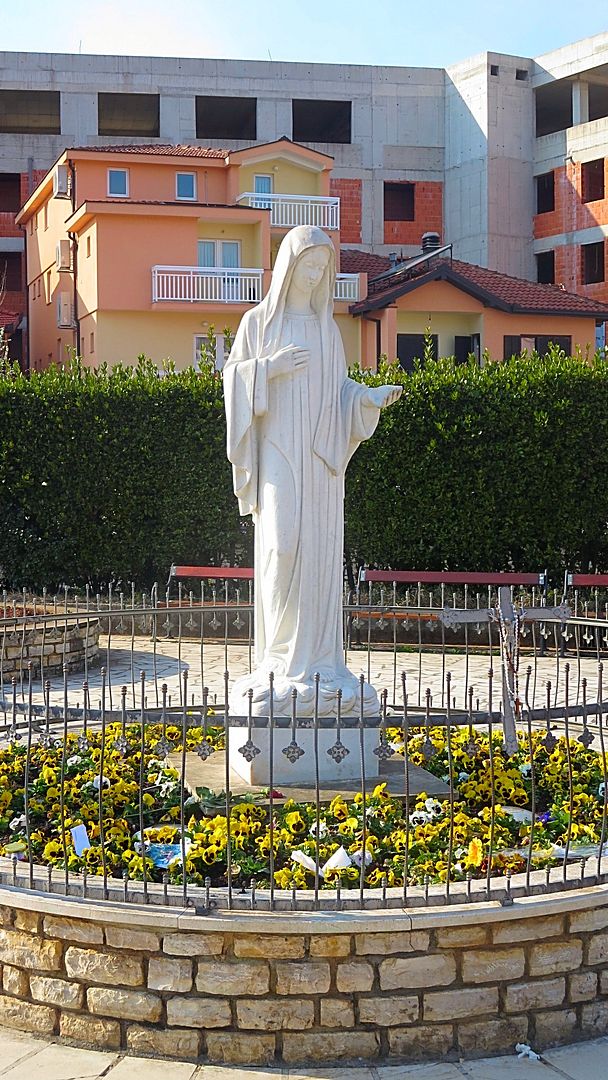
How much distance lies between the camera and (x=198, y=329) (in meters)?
32.0

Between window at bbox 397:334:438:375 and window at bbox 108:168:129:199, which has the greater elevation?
window at bbox 108:168:129:199

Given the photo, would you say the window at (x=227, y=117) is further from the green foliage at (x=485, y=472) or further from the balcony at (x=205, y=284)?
the green foliage at (x=485, y=472)

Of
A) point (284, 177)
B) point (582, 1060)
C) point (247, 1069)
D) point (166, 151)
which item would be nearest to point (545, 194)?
point (284, 177)

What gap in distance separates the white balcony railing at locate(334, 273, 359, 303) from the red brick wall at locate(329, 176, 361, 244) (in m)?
8.97

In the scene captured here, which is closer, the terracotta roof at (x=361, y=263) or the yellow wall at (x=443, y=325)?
the yellow wall at (x=443, y=325)

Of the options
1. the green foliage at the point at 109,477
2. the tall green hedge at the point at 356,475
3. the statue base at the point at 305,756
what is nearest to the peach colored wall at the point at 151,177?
the green foliage at the point at 109,477

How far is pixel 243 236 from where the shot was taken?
109ft

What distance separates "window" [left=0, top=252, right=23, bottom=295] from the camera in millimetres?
40781

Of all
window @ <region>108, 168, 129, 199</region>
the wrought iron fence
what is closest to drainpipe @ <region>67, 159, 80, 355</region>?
window @ <region>108, 168, 129, 199</region>

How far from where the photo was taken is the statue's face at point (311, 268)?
7.12m

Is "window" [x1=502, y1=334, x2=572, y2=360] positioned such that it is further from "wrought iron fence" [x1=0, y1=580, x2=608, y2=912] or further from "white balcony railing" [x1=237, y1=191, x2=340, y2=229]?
"wrought iron fence" [x1=0, y1=580, x2=608, y2=912]

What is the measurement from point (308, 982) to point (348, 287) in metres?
28.7

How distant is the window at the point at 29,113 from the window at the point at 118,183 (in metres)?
9.72

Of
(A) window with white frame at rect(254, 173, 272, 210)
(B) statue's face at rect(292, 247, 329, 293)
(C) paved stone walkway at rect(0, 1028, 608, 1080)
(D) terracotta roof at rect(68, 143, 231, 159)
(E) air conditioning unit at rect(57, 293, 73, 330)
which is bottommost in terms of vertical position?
(C) paved stone walkway at rect(0, 1028, 608, 1080)
